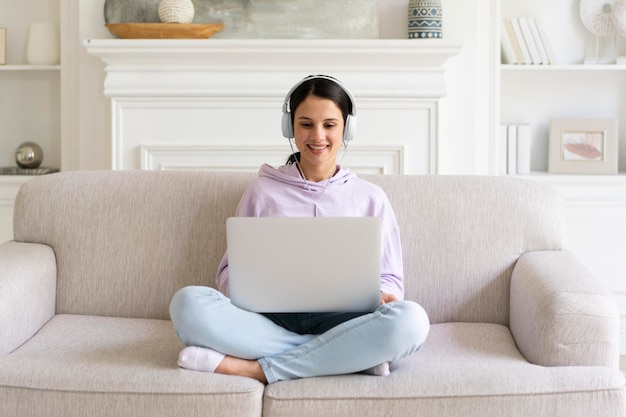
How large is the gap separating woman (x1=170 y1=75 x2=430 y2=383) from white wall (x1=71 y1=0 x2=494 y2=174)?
1377mm

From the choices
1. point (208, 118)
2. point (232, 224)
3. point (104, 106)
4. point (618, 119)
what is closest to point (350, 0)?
point (208, 118)

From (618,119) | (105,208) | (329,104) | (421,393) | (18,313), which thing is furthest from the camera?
(618,119)

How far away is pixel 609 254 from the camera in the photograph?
12.9 ft

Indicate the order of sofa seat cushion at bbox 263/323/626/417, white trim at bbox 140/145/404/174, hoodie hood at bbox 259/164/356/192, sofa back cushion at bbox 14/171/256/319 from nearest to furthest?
sofa seat cushion at bbox 263/323/626/417 → hoodie hood at bbox 259/164/356/192 → sofa back cushion at bbox 14/171/256/319 → white trim at bbox 140/145/404/174

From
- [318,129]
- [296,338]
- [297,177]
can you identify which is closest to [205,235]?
[297,177]

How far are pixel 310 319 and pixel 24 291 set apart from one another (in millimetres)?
748

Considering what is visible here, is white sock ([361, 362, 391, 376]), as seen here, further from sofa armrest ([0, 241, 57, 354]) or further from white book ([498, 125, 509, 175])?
white book ([498, 125, 509, 175])

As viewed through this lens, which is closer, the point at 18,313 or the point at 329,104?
the point at 18,313

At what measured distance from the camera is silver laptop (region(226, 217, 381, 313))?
2.08 metres

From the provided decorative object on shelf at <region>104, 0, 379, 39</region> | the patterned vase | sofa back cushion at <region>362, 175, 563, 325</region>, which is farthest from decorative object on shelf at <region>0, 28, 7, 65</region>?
sofa back cushion at <region>362, 175, 563, 325</region>

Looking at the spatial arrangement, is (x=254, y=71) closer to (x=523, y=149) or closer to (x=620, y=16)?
(x=523, y=149)

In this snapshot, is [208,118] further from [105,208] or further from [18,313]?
[18,313]

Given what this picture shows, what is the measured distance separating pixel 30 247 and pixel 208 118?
1265 mm

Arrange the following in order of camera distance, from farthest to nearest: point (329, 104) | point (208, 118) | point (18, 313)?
1. point (208, 118)
2. point (329, 104)
3. point (18, 313)
